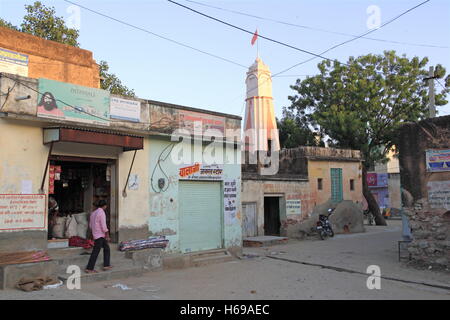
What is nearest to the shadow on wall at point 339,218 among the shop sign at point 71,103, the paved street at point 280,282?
the paved street at point 280,282

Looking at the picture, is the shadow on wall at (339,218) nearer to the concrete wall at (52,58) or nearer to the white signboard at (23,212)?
the concrete wall at (52,58)

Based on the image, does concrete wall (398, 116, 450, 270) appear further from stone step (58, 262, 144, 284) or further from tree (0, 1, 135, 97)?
tree (0, 1, 135, 97)

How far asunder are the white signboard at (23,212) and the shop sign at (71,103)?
1.89m

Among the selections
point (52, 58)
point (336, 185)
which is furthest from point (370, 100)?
point (52, 58)

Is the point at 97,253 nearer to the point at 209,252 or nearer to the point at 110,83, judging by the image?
the point at 209,252

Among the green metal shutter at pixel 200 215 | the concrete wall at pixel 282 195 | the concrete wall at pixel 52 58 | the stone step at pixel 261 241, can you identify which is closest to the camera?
the green metal shutter at pixel 200 215

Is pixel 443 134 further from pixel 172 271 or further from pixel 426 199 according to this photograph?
pixel 172 271

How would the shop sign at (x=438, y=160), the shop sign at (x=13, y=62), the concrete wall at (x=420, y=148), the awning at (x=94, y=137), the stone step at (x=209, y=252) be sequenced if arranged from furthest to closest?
the shop sign at (x=13, y=62) → the stone step at (x=209, y=252) → the concrete wall at (x=420, y=148) → the shop sign at (x=438, y=160) → the awning at (x=94, y=137)

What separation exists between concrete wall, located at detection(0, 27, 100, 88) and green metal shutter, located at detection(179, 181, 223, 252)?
813 centimetres

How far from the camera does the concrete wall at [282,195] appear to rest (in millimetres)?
17922

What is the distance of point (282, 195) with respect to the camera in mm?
19469

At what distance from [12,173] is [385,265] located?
9.99 metres

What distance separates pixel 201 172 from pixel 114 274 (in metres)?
4.49
